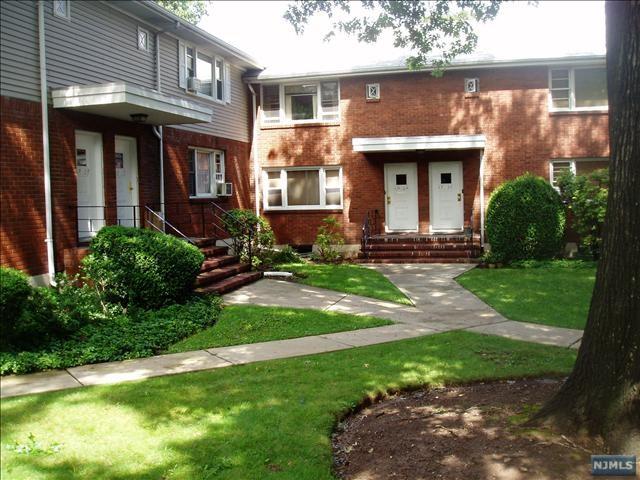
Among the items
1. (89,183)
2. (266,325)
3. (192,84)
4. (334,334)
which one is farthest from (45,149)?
(334,334)

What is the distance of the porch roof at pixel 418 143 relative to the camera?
667 inches

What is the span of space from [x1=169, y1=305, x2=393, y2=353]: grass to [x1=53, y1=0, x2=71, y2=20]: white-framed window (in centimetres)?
613

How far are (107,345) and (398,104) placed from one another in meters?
13.0

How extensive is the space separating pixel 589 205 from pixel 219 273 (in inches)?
378

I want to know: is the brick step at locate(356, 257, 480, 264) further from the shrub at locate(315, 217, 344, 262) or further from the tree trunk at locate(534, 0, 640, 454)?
the tree trunk at locate(534, 0, 640, 454)

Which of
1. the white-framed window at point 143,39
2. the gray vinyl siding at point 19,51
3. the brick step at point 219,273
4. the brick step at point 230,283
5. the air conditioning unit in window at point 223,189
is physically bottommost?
the brick step at point 230,283

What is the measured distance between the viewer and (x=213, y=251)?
13711 mm

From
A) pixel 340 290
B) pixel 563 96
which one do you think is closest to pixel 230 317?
pixel 340 290

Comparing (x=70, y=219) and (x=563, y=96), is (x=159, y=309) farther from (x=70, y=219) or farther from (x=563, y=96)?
(x=563, y=96)

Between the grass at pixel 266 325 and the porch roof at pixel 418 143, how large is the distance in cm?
847

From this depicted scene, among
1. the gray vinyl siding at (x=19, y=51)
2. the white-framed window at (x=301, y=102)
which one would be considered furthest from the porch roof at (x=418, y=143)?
the gray vinyl siding at (x=19, y=51)

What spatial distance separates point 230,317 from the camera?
9.51 meters

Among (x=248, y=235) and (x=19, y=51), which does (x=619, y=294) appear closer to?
(x=19, y=51)

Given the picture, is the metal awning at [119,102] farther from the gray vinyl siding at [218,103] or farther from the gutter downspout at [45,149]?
the gray vinyl siding at [218,103]
